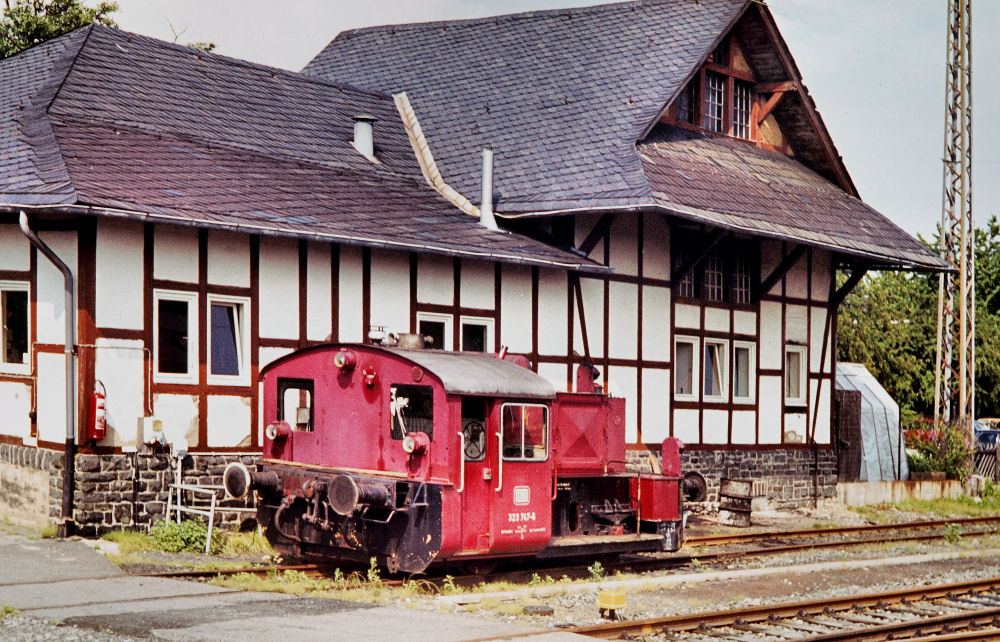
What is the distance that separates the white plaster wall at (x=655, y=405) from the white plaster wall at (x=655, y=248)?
167 cm

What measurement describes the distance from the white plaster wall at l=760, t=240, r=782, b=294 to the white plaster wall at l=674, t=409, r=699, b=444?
126 inches

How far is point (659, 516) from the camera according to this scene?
50.4 feet

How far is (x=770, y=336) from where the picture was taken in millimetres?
24469

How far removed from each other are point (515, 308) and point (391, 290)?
246 cm

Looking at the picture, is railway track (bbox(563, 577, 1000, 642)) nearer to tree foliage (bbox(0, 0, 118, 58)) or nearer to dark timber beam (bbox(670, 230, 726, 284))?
dark timber beam (bbox(670, 230, 726, 284))

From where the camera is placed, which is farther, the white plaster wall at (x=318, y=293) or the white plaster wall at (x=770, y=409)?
the white plaster wall at (x=770, y=409)

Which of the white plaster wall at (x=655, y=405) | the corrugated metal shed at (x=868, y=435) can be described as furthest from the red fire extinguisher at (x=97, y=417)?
the corrugated metal shed at (x=868, y=435)

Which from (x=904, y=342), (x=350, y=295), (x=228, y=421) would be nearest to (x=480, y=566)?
(x=228, y=421)

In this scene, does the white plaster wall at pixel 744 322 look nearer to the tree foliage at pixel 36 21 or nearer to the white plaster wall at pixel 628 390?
the white plaster wall at pixel 628 390

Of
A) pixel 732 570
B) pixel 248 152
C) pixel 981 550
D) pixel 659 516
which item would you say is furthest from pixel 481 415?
pixel 981 550

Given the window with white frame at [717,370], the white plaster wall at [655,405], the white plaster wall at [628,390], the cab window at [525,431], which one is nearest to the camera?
the cab window at [525,431]

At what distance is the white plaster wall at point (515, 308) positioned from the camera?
19.8 metres

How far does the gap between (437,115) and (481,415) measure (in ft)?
40.5

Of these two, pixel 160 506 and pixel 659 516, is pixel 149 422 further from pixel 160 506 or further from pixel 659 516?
pixel 659 516
